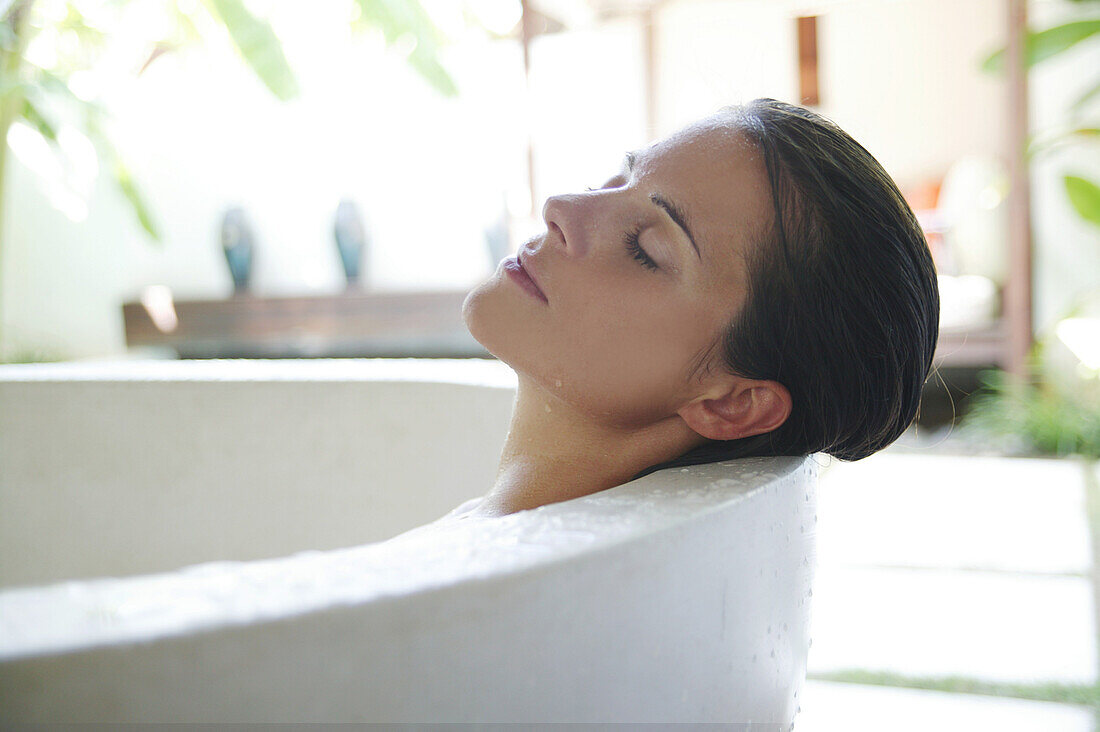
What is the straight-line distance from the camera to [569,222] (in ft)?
2.73

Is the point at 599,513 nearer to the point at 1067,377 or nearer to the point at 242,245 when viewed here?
the point at 1067,377

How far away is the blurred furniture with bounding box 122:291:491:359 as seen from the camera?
475cm

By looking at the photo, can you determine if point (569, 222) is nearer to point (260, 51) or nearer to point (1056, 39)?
point (1056, 39)

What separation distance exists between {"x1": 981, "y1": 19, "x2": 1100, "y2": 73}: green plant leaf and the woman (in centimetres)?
227

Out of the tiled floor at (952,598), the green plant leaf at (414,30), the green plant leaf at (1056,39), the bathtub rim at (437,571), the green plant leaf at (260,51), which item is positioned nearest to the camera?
the bathtub rim at (437,571)

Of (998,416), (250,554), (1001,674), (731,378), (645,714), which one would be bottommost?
(998,416)

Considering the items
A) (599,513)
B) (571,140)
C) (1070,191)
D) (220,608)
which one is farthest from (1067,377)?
(220,608)

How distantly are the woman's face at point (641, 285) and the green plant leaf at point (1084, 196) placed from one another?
7.54 feet

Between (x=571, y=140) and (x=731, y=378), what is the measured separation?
475 centimetres

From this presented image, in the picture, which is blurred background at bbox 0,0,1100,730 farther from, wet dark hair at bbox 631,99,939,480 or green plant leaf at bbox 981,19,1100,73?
wet dark hair at bbox 631,99,939,480

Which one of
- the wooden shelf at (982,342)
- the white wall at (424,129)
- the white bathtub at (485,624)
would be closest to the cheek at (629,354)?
the white bathtub at (485,624)

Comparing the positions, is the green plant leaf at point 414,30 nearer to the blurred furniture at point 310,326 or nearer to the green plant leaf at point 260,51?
the green plant leaf at point 260,51

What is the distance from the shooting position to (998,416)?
11.1 ft

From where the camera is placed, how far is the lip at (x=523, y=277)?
2.74ft
